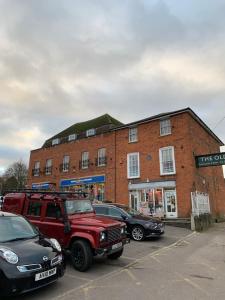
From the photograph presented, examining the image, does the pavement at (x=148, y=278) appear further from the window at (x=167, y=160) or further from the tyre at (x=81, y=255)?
the window at (x=167, y=160)

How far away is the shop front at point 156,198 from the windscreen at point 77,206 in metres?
13.8

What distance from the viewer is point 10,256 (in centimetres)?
554

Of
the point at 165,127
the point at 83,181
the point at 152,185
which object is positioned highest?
the point at 165,127

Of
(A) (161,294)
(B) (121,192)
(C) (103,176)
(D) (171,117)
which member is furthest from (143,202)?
(A) (161,294)

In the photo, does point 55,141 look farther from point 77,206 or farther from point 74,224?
point 74,224

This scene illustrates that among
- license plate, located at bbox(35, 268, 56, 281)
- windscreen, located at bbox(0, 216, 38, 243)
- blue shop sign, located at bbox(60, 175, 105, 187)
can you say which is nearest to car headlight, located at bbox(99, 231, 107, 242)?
windscreen, located at bbox(0, 216, 38, 243)

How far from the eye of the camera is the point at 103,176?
91.1 feet

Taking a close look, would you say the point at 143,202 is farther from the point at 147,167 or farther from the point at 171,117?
the point at 171,117

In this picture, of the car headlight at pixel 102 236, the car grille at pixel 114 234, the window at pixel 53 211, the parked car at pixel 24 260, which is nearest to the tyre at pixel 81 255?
the car headlight at pixel 102 236

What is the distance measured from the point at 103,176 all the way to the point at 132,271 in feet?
65.1

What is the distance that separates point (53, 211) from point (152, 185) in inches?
623

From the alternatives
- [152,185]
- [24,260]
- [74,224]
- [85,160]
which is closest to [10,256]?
[24,260]

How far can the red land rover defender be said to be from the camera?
798cm

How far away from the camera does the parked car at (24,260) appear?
17.2ft
